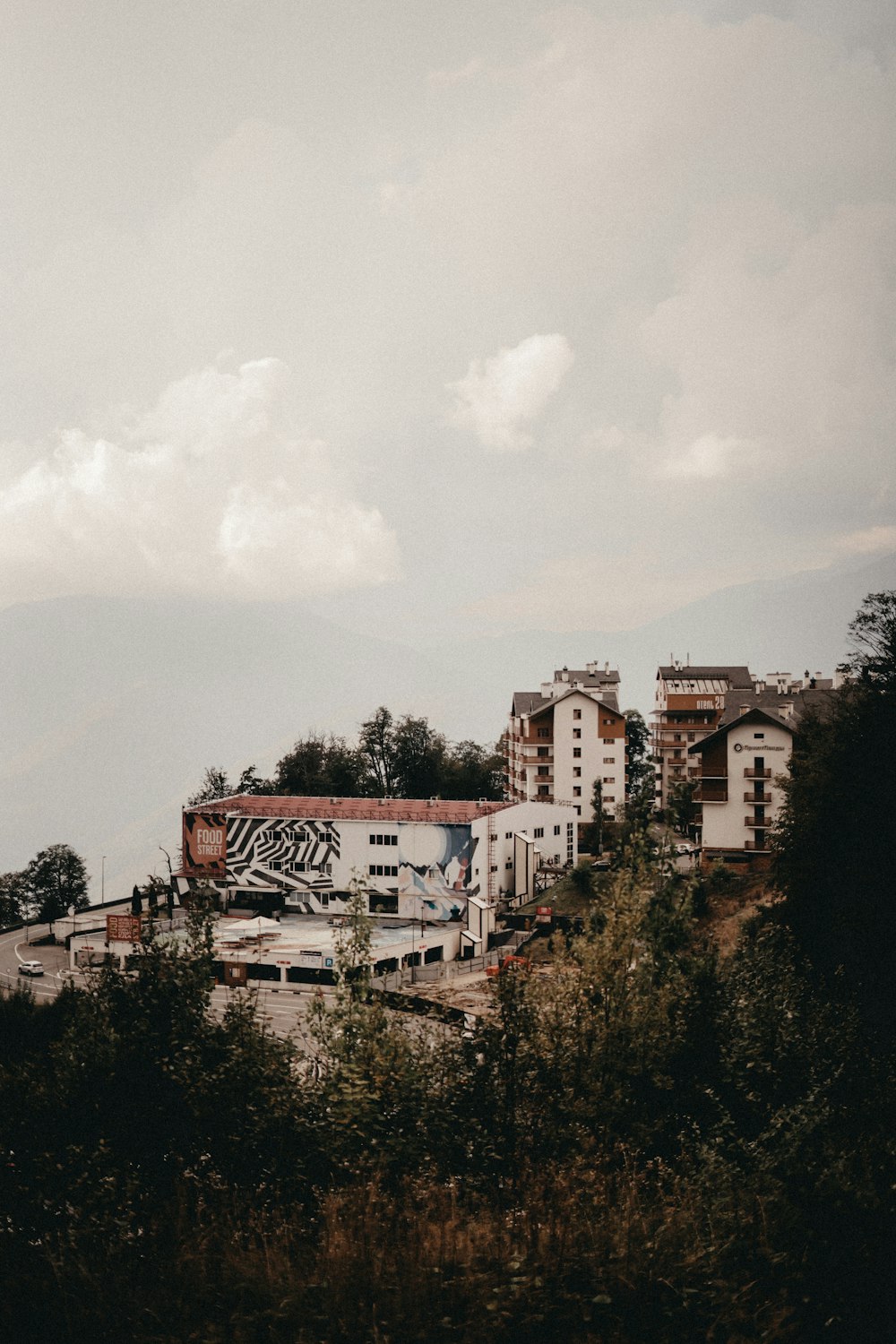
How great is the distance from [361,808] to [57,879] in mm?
41838

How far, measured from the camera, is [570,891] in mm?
56469

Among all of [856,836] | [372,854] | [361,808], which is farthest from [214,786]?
[856,836]

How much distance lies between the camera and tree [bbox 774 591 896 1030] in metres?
27.8

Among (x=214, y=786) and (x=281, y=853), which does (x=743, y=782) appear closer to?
(x=281, y=853)

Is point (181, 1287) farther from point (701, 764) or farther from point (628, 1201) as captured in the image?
point (701, 764)

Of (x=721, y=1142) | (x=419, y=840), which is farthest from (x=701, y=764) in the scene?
(x=721, y=1142)

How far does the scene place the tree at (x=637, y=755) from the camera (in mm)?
88062

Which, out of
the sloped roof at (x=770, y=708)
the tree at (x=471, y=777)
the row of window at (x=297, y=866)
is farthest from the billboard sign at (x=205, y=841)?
the sloped roof at (x=770, y=708)

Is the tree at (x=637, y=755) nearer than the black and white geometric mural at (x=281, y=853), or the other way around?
the black and white geometric mural at (x=281, y=853)

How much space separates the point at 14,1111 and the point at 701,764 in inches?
1816

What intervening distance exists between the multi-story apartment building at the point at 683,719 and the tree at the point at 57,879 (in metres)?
56.5

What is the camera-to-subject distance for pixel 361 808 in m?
61.7

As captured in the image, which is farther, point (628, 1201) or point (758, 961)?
point (758, 961)

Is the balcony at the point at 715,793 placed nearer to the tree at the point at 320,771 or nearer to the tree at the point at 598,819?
the tree at the point at 598,819
